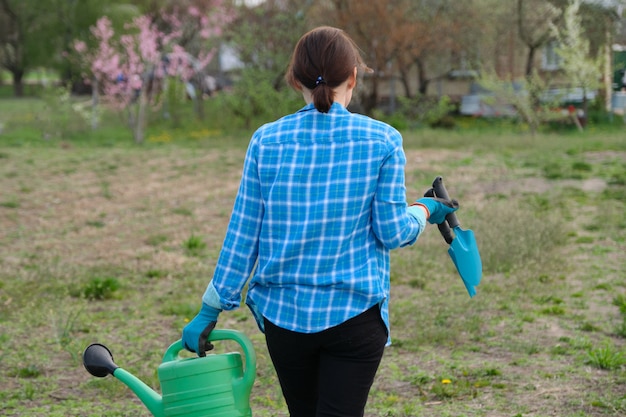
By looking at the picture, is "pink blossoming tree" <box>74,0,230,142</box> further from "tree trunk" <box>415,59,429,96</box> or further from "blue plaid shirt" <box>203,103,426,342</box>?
"blue plaid shirt" <box>203,103,426,342</box>

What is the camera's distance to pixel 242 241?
238 cm

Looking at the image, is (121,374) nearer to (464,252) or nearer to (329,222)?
(329,222)

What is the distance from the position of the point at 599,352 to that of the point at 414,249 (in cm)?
294

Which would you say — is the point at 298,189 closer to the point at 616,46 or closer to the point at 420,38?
the point at 420,38

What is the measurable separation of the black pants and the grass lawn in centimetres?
159

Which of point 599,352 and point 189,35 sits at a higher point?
point 189,35

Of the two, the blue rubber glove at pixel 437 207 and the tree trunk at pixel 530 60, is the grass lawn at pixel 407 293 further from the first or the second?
the tree trunk at pixel 530 60

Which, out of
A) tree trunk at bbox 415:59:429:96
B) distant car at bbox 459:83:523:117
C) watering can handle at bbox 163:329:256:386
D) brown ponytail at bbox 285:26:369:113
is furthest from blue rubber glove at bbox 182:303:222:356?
tree trunk at bbox 415:59:429:96

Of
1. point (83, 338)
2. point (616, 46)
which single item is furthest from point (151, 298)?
point (616, 46)

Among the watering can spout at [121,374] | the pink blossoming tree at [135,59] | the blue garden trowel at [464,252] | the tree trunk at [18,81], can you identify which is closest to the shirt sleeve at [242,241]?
the watering can spout at [121,374]

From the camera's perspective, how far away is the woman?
2252mm

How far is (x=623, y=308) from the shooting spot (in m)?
5.30

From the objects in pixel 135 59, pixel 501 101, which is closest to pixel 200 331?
pixel 135 59

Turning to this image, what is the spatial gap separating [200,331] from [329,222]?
1.70ft
